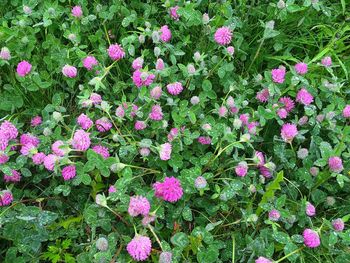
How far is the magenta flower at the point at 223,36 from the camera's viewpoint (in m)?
1.65

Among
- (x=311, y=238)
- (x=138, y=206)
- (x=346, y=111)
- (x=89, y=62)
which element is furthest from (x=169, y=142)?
(x=346, y=111)

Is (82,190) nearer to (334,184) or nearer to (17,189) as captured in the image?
(17,189)

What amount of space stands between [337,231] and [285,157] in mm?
310

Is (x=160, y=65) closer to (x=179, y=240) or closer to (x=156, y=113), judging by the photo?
(x=156, y=113)

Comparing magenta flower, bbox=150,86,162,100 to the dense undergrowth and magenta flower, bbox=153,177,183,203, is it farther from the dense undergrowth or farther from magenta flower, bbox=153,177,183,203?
magenta flower, bbox=153,177,183,203

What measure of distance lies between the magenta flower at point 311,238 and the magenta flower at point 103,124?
696mm

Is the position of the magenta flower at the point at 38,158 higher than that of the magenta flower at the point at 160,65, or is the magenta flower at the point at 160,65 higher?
the magenta flower at the point at 160,65

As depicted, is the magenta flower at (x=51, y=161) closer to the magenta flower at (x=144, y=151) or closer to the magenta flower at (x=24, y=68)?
the magenta flower at (x=144, y=151)

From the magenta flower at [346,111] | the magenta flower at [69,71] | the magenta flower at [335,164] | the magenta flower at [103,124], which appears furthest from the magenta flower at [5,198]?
the magenta flower at [346,111]

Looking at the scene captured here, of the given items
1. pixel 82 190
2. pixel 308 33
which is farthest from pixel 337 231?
pixel 308 33

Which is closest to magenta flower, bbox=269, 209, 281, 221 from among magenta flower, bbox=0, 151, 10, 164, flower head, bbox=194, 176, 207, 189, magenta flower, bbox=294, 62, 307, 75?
flower head, bbox=194, 176, 207, 189

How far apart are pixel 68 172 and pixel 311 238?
2.44 ft

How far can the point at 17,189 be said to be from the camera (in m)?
1.46

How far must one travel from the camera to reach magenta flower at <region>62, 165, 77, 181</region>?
1384 millimetres
